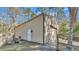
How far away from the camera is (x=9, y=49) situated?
8.72 ft

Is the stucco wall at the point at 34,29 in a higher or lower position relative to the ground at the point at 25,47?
higher

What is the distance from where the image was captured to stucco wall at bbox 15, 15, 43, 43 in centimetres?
267

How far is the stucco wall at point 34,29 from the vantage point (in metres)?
2.67

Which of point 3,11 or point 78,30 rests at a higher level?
point 3,11

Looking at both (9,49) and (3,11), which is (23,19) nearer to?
(3,11)

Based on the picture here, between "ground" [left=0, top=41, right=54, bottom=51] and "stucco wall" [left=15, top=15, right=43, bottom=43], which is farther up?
"stucco wall" [left=15, top=15, right=43, bottom=43]

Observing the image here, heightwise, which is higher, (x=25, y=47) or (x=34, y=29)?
(x=34, y=29)

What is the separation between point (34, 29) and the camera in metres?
2.69

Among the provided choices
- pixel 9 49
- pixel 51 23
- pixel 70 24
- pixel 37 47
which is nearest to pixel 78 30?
pixel 70 24
